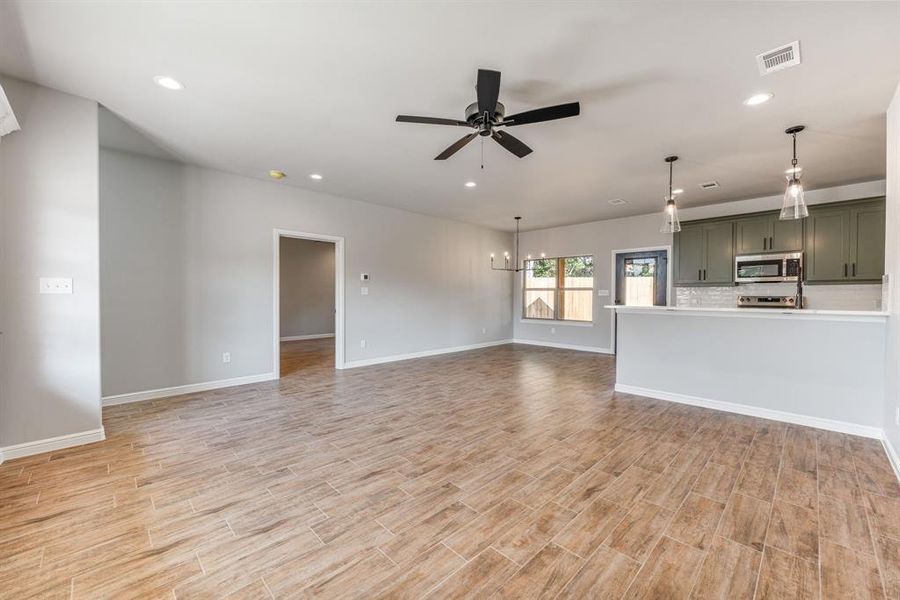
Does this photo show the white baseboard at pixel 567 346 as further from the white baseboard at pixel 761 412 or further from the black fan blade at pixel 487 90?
the black fan blade at pixel 487 90

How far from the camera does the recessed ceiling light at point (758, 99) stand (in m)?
2.74

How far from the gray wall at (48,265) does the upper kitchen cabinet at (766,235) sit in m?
7.95

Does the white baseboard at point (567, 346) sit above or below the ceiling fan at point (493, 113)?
below

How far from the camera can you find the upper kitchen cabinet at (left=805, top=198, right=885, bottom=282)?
463cm

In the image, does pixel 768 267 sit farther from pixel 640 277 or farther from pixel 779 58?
pixel 779 58

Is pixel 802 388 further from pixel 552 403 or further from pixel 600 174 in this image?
pixel 600 174

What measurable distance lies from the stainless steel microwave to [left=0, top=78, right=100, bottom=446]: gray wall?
7983 mm

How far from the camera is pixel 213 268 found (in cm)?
459

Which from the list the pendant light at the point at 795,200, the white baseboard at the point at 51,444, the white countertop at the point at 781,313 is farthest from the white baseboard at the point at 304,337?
the pendant light at the point at 795,200

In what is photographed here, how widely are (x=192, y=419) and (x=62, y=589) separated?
2.21 m

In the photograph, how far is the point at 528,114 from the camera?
2.40 metres

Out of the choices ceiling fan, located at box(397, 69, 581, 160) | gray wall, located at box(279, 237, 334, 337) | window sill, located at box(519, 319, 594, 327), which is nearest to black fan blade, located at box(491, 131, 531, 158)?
ceiling fan, located at box(397, 69, 581, 160)

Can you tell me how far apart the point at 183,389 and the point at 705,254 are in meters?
7.92

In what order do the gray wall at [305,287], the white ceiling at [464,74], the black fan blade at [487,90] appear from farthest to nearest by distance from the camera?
1. the gray wall at [305,287]
2. the black fan blade at [487,90]
3. the white ceiling at [464,74]
